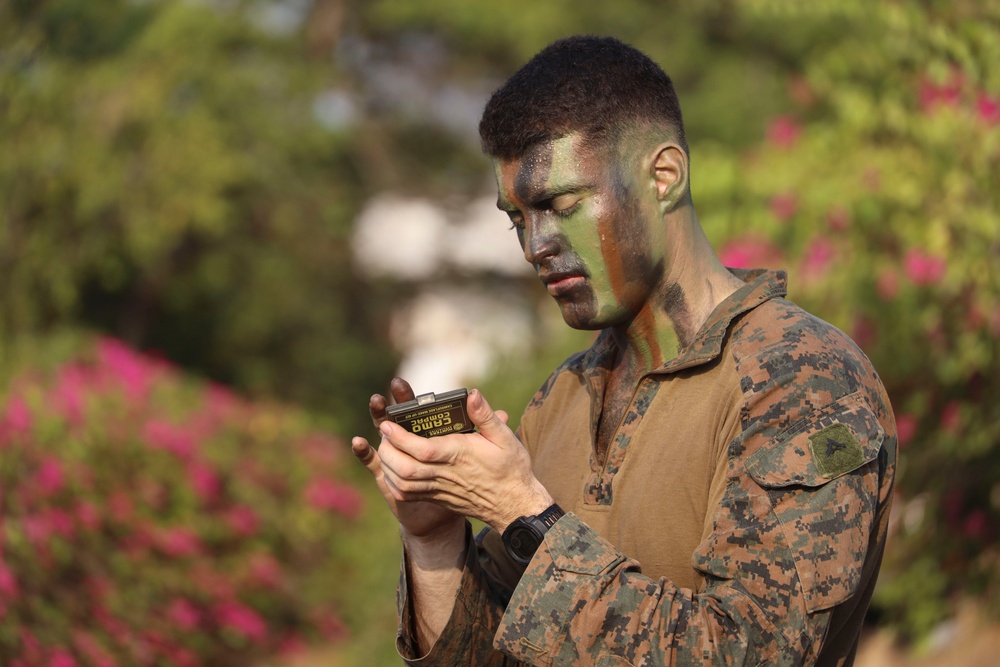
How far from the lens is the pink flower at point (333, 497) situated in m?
9.27

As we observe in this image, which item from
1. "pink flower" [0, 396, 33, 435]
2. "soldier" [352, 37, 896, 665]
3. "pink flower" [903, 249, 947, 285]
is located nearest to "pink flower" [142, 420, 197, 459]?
"pink flower" [0, 396, 33, 435]

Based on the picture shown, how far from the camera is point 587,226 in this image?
2.13 m

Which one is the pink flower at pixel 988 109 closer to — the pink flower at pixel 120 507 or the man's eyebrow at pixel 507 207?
the man's eyebrow at pixel 507 207

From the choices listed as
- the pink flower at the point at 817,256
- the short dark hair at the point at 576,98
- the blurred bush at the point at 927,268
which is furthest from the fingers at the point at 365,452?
the pink flower at the point at 817,256

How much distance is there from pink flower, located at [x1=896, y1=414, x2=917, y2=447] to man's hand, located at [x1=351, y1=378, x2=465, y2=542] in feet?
11.8

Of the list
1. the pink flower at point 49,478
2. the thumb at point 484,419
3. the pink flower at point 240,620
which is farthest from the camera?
the pink flower at point 240,620

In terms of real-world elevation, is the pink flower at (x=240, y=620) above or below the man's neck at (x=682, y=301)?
below

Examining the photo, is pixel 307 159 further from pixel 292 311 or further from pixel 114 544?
pixel 114 544

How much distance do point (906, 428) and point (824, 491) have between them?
12.6 feet

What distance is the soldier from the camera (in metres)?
1.79

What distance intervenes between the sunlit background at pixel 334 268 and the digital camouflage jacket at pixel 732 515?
313cm

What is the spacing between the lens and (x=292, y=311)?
13.1 metres

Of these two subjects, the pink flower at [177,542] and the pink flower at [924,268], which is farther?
the pink flower at [177,542]

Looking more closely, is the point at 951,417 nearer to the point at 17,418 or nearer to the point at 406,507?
the point at 406,507
